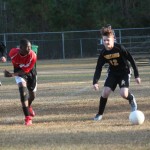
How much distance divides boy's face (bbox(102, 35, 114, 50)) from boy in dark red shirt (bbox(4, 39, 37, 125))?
134cm

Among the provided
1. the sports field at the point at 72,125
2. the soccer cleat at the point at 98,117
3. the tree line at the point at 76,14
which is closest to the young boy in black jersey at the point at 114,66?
the soccer cleat at the point at 98,117

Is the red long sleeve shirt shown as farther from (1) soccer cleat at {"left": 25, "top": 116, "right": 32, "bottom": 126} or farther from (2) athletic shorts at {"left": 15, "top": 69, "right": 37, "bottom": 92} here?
(1) soccer cleat at {"left": 25, "top": 116, "right": 32, "bottom": 126}

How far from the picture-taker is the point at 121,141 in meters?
7.71

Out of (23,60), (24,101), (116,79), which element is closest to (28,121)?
(24,101)

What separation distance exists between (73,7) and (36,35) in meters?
6.77

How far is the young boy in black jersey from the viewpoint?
9.70 m

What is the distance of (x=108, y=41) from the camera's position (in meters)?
9.60

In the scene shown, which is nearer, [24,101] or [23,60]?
[24,101]

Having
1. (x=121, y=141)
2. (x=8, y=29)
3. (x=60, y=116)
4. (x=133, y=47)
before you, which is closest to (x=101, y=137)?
(x=121, y=141)

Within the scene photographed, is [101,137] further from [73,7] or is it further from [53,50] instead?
[73,7]

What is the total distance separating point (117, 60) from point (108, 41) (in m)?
0.43

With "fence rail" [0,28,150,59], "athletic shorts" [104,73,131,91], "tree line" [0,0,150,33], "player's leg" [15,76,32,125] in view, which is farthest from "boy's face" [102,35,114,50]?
"tree line" [0,0,150,33]

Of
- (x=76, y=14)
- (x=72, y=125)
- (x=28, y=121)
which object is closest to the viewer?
(x=72, y=125)

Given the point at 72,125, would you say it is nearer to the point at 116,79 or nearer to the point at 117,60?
the point at 116,79
